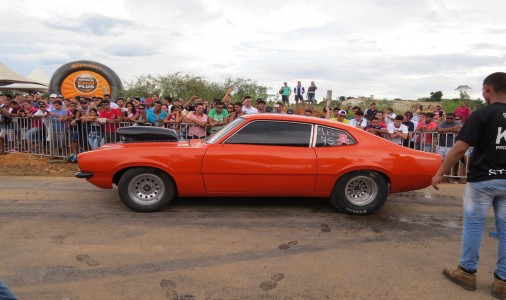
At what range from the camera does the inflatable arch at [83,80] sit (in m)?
18.5

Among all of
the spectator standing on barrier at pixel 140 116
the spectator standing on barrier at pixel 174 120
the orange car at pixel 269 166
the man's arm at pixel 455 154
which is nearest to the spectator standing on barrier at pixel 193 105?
the spectator standing on barrier at pixel 174 120

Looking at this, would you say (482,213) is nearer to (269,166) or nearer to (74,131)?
(269,166)

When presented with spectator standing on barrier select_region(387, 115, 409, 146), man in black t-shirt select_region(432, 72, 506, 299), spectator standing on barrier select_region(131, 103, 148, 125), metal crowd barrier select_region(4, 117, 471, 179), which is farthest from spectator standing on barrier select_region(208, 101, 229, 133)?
man in black t-shirt select_region(432, 72, 506, 299)

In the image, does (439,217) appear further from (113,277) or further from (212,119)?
(212,119)

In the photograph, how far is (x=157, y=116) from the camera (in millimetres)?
9336

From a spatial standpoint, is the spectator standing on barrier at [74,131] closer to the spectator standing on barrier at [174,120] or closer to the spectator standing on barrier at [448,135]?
the spectator standing on barrier at [174,120]

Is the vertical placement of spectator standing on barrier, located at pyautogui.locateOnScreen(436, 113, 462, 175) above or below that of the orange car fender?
above

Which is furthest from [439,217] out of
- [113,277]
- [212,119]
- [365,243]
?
[212,119]

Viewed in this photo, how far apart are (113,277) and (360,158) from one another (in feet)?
11.1

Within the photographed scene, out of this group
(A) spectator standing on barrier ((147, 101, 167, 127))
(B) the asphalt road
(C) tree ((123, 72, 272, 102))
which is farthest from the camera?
(C) tree ((123, 72, 272, 102))

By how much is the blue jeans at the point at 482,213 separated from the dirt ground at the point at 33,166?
7.33 metres

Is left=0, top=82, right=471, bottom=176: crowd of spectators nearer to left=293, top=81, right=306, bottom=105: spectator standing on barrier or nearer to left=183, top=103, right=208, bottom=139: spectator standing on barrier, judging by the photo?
left=183, top=103, right=208, bottom=139: spectator standing on barrier

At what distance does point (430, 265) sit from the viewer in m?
3.83

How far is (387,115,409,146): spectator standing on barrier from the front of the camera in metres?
8.46
